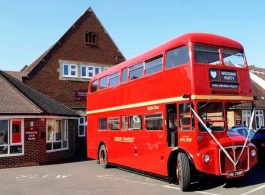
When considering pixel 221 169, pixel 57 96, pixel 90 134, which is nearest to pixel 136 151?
pixel 221 169

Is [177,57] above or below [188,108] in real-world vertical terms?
above

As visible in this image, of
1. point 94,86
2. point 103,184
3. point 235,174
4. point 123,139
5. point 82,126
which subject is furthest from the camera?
point 82,126

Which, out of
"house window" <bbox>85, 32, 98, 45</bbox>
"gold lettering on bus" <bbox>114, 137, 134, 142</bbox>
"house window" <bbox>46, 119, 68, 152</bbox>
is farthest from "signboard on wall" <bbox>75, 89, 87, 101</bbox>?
"gold lettering on bus" <bbox>114, 137, 134, 142</bbox>

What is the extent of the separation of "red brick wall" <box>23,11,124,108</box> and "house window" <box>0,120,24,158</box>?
230 inches

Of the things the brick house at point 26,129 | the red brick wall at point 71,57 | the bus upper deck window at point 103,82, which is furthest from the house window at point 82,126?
the bus upper deck window at point 103,82

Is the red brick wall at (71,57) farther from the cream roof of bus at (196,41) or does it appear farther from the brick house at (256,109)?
the cream roof of bus at (196,41)

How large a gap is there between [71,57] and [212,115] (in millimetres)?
16104

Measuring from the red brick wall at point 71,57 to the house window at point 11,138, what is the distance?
19.2ft

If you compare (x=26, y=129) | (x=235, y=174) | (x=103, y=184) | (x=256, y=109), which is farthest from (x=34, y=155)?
(x=256, y=109)

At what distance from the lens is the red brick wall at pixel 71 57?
2177cm

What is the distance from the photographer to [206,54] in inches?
358

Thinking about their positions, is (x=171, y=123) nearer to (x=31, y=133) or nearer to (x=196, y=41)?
(x=196, y=41)

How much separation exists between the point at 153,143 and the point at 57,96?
1328 cm

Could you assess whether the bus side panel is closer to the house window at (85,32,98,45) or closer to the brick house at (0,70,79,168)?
the brick house at (0,70,79,168)
